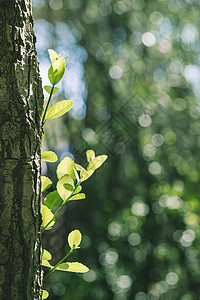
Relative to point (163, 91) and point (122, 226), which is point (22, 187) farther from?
point (163, 91)

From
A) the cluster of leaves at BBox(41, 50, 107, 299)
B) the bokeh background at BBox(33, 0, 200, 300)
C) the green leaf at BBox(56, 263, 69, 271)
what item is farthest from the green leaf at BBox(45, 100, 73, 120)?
the bokeh background at BBox(33, 0, 200, 300)

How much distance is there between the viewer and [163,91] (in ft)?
6.45

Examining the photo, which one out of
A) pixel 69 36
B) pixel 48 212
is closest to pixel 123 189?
pixel 69 36

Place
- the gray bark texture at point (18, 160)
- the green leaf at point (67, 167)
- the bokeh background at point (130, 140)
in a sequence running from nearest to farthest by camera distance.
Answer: the gray bark texture at point (18, 160) < the green leaf at point (67, 167) < the bokeh background at point (130, 140)

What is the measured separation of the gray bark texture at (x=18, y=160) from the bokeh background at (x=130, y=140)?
1.37 metres

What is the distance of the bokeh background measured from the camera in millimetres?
1819

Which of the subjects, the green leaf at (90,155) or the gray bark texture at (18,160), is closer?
the gray bark texture at (18,160)

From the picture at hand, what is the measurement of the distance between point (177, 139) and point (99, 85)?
50 cm

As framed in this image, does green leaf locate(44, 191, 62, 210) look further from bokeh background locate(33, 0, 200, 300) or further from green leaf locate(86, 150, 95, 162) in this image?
bokeh background locate(33, 0, 200, 300)

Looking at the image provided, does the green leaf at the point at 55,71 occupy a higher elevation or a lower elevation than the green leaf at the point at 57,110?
higher

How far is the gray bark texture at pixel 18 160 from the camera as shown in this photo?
336mm

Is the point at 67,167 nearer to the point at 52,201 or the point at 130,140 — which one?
the point at 52,201

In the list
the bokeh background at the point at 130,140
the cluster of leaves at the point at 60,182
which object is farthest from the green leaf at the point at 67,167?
the bokeh background at the point at 130,140

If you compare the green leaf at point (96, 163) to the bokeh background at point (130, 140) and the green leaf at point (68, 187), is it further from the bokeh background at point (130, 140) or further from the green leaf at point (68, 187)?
the bokeh background at point (130, 140)
